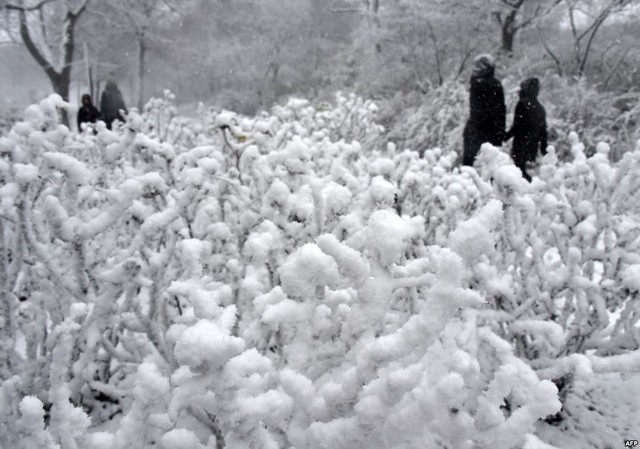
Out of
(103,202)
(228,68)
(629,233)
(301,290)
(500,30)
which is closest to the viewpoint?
(301,290)

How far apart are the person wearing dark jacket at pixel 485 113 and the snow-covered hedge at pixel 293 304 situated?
235cm

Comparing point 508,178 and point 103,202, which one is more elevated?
point 508,178

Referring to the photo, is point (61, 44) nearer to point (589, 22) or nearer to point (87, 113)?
point (87, 113)

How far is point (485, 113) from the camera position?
4758mm

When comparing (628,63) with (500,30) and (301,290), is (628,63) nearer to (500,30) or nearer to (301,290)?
(500,30)

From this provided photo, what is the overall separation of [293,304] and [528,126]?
457 centimetres

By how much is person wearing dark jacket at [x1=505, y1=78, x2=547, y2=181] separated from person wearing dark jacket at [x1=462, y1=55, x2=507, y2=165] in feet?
0.53

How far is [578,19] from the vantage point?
11.6 m

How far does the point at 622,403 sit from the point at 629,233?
75 cm

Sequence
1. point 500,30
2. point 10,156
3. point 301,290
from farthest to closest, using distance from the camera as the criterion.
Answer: point 500,30 < point 10,156 < point 301,290

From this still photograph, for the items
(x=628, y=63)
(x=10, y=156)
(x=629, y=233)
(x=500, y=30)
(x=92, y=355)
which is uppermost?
(x=500, y=30)

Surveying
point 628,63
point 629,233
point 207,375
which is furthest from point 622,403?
point 628,63

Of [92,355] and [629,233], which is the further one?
[629,233]

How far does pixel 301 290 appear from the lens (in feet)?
2.93
